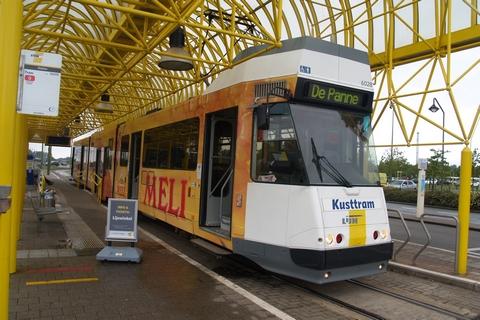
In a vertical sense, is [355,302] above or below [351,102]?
below

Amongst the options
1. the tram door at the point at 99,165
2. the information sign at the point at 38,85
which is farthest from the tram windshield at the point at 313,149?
the tram door at the point at 99,165

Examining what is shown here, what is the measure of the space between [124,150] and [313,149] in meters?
9.55

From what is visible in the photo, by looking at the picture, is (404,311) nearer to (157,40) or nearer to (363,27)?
(157,40)

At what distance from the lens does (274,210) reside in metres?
6.47

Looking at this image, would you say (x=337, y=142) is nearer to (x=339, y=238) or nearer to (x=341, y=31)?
(x=339, y=238)

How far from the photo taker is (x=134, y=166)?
13.5 meters

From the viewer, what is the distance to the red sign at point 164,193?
364 inches

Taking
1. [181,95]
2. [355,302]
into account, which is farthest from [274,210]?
[181,95]

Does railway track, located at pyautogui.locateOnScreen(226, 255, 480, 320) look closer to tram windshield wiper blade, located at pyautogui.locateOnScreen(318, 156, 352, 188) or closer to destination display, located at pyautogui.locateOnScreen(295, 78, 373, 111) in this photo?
tram windshield wiper blade, located at pyautogui.locateOnScreen(318, 156, 352, 188)

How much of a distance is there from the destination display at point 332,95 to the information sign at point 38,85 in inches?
142

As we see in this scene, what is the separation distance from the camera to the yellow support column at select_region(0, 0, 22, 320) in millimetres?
3299

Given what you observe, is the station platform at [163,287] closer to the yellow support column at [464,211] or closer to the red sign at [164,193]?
the yellow support column at [464,211]

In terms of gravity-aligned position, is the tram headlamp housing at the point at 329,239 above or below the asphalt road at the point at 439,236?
above

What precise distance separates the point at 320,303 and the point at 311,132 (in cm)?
231
